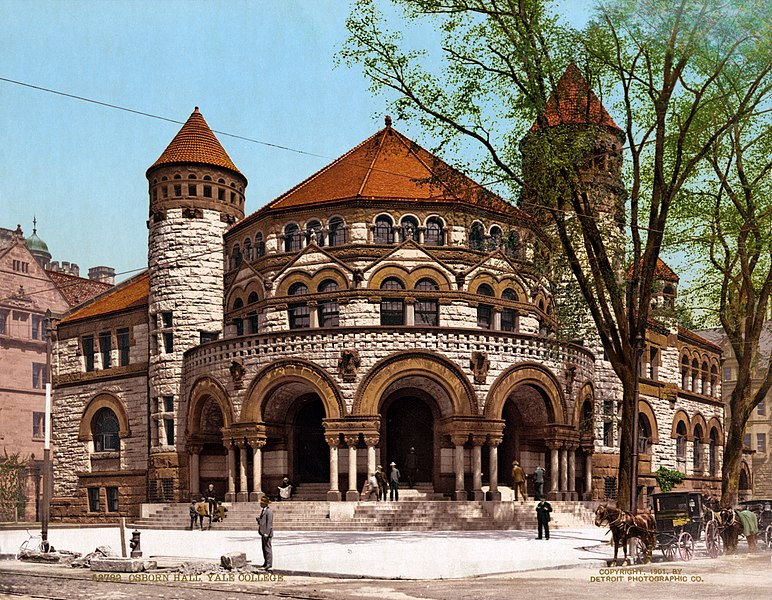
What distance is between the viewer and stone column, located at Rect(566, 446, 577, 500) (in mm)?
40625

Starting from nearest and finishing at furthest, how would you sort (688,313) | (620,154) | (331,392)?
1. (620,154)
2. (688,313)
3. (331,392)

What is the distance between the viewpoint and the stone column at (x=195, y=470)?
42125 mm

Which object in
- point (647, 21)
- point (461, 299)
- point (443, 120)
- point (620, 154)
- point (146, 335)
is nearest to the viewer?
point (647, 21)

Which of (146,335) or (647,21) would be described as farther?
(146,335)

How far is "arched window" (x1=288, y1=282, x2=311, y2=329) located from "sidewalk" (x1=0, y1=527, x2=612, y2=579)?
423 inches

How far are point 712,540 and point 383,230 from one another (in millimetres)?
22655

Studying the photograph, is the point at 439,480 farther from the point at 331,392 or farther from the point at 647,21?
the point at 647,21

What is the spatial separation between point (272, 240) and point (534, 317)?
11.3 m

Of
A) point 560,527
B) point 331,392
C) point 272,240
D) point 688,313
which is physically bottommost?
point 560,527

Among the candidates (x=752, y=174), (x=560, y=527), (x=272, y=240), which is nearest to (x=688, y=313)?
(x=752, y=174)

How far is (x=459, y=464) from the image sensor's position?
122 feet

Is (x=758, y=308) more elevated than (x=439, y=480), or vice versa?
(x=758, y=308)

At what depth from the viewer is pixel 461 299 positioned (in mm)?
41688

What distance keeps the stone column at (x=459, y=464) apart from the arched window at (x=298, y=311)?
8.35 metres
